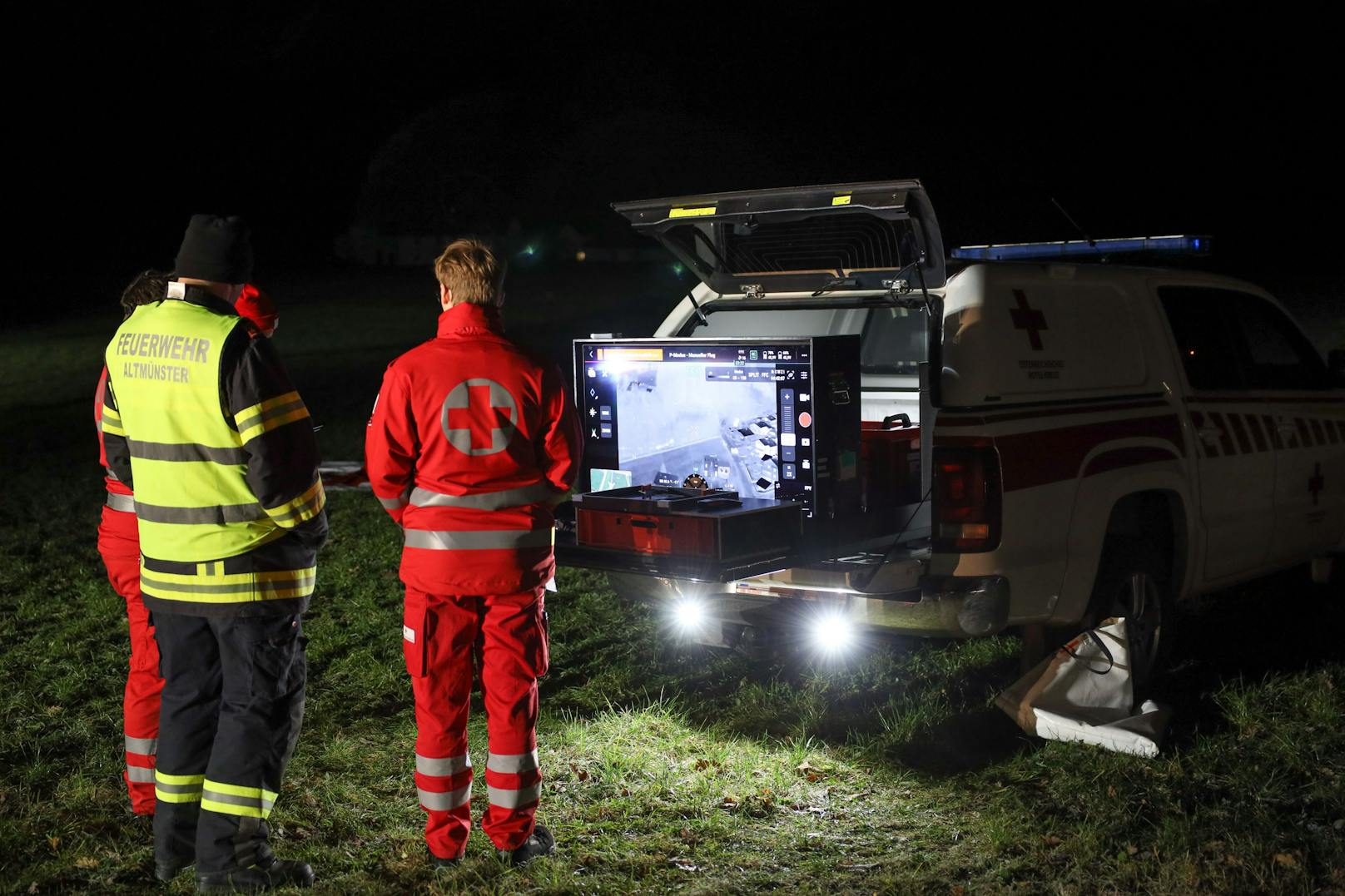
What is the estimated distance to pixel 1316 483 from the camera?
23.4 feet

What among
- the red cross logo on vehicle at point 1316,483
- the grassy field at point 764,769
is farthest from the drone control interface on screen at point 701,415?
the red cross logo on vehicle at point 1316,483

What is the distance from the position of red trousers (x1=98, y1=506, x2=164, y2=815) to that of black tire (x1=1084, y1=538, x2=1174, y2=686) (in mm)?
3604

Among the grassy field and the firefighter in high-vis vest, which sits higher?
the firefighter in high-vis vest

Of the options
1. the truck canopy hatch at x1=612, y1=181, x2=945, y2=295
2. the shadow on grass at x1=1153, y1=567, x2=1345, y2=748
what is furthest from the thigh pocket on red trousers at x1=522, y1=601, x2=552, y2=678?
the shadow on grass at x1=1153, y1=567, x2=1345, y2=748

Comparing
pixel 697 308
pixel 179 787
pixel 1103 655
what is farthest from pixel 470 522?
pixel 1103 655

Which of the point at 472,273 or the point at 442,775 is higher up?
the point at 472,273

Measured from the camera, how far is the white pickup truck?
5.32m

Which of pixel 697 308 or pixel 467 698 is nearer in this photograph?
pixel 467 698

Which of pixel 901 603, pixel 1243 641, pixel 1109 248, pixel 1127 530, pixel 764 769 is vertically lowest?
pixel 764 769

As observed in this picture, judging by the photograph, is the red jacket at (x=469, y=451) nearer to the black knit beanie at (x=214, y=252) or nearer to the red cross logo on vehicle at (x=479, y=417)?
the red cross logo on vehicle at (x=479, y=417)

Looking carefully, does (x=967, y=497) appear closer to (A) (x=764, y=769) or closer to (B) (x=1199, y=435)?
(A) (x=764, y=769)

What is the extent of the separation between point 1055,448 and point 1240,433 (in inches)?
61.3

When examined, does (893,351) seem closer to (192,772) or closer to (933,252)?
(933,252)

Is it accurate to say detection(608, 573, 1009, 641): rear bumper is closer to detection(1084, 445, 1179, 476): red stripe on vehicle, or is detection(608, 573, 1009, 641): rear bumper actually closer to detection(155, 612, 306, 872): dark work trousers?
detection(1084, 445, 1179, 476): red stripe on vehicle
